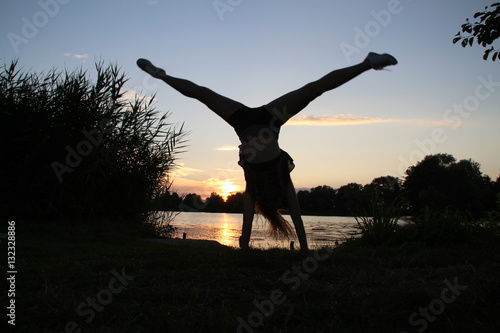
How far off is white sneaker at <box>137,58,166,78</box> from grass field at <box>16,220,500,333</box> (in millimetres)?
2012

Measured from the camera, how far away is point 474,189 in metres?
44.5

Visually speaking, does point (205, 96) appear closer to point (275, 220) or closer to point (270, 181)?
point (270, 181)

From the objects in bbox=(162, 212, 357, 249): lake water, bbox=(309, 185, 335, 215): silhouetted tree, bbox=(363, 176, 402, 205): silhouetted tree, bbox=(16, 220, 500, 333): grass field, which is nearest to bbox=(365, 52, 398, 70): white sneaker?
bbox=(16, 220, 500, 333): grass field

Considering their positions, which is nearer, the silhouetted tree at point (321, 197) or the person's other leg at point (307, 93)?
the person's other leg at point (307, 93)

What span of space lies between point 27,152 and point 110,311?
26.3ft

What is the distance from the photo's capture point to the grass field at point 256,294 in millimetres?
2195

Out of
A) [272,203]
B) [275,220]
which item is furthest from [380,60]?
[275,220]

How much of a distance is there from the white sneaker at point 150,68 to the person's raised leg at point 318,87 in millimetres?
1344

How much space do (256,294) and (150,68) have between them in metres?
2.96

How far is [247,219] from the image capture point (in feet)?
14.9

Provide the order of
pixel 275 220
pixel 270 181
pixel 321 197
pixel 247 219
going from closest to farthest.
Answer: pixel 270 181 → pixel 247 219 → pixel 275 220 → pixel 321 197

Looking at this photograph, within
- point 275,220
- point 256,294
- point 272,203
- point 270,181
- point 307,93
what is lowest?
point 256,294

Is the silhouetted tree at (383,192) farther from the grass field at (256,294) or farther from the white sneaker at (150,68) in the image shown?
the white sneaker at (150,68)

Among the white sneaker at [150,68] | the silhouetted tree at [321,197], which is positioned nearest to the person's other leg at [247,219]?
the white sneaker at [150,68]
